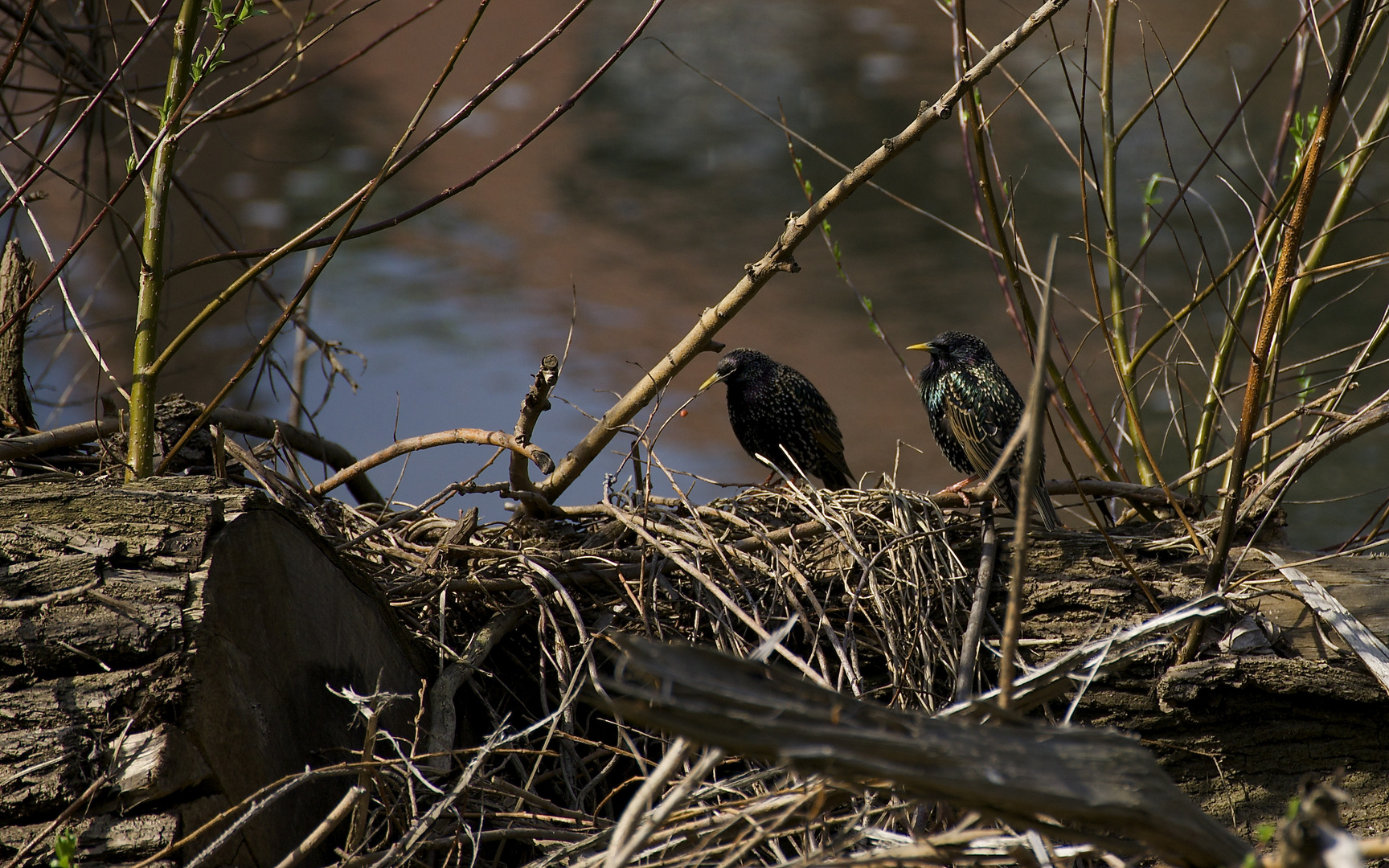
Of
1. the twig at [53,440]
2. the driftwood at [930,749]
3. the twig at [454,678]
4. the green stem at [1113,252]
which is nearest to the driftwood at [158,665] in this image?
the twig at [454,678]

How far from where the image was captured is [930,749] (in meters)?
0.84

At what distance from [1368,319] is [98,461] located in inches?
283

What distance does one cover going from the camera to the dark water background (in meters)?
6.96

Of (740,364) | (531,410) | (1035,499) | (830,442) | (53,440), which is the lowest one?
(1035,499)

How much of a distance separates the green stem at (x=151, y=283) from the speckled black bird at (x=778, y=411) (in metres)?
1.91

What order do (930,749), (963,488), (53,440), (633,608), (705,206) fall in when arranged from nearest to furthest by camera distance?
(930,749) → (633,608) → (53,440) → (963,488) → (705,206)

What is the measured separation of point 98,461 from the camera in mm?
2379

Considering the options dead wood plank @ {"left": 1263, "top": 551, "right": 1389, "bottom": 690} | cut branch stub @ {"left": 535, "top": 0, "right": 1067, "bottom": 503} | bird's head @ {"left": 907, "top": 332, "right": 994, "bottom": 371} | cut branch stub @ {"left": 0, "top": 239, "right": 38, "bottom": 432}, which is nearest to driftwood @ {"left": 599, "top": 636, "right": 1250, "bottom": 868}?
cut branch stub @ {"left": 535, "top": 0, "right": 1067, "bottom": 503}

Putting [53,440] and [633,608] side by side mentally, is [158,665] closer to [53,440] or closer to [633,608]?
[633,608]

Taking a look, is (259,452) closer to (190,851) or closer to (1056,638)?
(190,851)

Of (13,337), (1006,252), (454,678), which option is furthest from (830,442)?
(13,337)

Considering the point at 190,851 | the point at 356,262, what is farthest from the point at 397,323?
the point at 190,851

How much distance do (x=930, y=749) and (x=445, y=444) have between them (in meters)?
1.72

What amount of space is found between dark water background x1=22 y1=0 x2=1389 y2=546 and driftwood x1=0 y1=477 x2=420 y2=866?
4.72 metres
